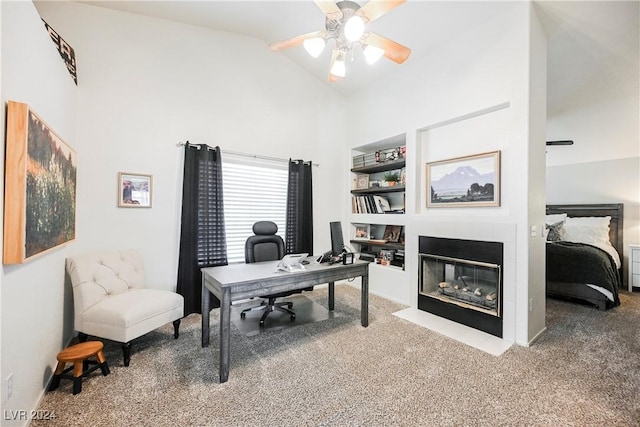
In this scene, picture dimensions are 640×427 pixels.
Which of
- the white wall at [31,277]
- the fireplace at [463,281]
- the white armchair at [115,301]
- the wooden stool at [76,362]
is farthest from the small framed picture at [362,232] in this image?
the white wall at [31,277]

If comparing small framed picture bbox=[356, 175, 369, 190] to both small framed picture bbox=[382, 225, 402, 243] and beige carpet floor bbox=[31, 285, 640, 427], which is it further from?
beige carpet floor bbox=[31, 285, 640, 427]

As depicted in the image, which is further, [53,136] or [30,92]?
[53,136]

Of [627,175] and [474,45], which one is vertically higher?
[474,45]

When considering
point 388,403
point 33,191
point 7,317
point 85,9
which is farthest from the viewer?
point 85,9

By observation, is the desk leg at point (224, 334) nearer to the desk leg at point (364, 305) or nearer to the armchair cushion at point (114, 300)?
the armchair cushion at point (114, 300)

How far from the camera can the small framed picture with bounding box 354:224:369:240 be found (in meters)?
4.58

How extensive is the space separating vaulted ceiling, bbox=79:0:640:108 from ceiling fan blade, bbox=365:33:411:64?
2.93 feet

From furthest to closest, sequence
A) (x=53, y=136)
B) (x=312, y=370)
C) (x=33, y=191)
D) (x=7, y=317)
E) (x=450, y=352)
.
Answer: (x=450, y=352) → (x=312, y=370) → (x=53, y=136) → (x=33, y=191) → (x=7, y=317)

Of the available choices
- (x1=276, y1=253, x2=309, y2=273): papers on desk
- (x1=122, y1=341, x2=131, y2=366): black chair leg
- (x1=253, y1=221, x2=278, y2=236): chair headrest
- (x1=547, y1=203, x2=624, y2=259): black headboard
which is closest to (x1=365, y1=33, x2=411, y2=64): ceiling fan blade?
(x1=276, y1=253, x2=309, y2=273): papers on desk

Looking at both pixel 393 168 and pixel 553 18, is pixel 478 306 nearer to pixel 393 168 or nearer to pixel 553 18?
pixel 393 168

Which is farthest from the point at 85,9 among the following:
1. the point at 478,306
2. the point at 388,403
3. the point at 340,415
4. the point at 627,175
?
the point at 627,175

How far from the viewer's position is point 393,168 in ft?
13.8

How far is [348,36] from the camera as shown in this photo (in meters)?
1.83

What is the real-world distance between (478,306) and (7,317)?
11.9ft
